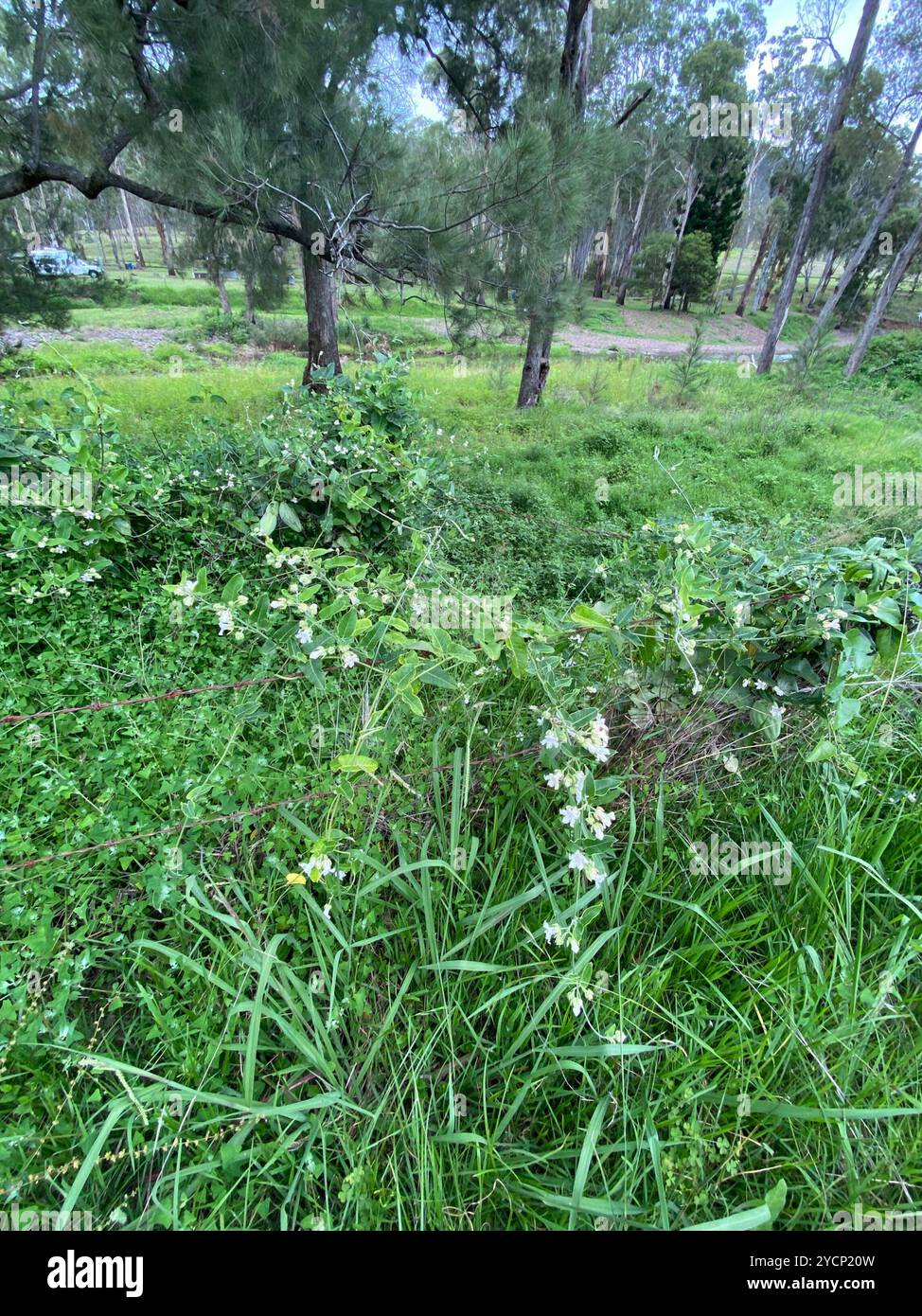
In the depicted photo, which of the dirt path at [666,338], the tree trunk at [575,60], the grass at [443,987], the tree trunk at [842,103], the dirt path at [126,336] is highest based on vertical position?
the tree trunk at [842,103]

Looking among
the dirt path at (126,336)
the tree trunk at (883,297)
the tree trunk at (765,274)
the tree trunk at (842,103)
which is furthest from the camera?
the tree trunk at (765,274)

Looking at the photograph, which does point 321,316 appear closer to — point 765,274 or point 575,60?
point 575,60

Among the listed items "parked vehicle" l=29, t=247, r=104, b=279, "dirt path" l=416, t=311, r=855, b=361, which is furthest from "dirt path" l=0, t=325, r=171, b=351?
"parked vehicle" l=29, t=247, r=104, b=279

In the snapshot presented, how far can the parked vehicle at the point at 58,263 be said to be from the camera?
16.9 feet

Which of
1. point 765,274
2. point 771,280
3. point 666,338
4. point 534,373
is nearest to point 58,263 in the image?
point 534,373

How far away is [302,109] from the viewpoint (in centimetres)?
391

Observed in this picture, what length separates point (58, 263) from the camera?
539cm

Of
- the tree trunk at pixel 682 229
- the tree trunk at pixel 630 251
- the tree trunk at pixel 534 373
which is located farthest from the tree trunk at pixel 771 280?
the tree trunk at pixel 534 373

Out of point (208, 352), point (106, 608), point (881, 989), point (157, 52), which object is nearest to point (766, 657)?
point (881, 989)

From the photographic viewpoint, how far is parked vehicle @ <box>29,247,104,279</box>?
203 inches

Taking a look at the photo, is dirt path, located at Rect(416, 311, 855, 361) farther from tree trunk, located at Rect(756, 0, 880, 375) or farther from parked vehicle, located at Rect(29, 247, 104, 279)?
parked vehicle, located at Rect(29, 247, 104, 279)

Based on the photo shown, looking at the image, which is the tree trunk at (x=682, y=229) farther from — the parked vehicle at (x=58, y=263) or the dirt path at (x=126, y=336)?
the parked vehicle at (x=58, y=263)

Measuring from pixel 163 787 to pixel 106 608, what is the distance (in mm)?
1070

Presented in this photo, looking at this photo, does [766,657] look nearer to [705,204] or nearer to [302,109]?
[302,109]
